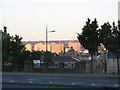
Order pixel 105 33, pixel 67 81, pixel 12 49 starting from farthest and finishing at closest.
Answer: pixel 12 49
pixel 105 33
pixel 67 81

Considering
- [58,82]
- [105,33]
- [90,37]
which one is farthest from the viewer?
[90,37]

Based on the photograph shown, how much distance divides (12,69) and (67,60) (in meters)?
41.6

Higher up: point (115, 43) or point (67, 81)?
point (115, 43)

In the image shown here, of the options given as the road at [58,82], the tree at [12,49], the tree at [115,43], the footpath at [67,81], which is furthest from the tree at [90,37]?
the road at [58,82]

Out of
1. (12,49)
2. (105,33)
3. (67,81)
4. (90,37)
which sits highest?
(105,33)

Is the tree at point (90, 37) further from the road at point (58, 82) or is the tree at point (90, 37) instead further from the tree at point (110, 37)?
the road at point (58, 82)

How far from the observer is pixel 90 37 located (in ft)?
145

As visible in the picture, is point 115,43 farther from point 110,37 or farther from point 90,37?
point 90,37

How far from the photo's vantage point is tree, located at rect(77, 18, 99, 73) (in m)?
44.1

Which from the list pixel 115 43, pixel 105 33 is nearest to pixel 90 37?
pixel 105 33

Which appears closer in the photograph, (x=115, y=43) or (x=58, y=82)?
(x=58, y=82)

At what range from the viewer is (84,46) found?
147 feet

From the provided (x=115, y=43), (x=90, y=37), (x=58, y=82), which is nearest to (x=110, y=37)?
(x=115, y=43)

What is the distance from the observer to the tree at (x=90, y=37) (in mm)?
44125
